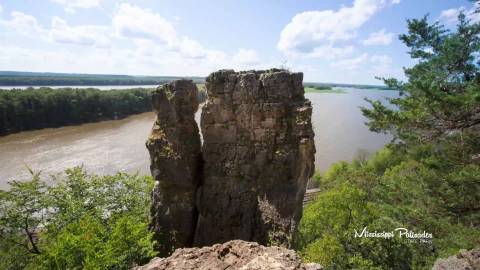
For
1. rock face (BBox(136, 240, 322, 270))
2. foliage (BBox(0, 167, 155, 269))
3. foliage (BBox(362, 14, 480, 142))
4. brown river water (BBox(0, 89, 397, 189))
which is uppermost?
foliage (BBox(362, 14, 480, 142))

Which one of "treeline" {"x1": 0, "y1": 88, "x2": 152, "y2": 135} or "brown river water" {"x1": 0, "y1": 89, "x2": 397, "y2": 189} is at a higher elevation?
"treeline" {"x1": 0, "y1": 88, "x2": 152, "y2": 135}

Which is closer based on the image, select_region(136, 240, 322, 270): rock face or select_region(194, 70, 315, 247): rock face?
select_region(136, 240, 322, 270): rock face

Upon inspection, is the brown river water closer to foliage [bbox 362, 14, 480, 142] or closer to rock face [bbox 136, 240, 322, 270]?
foliage [bbox 362, 14, 480, 142]

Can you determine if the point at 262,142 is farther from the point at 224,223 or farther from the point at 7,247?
the point at 7,247

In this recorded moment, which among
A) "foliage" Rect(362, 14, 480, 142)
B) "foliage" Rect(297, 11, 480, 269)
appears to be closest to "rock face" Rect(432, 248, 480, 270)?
"foliage" Rect(297, 11, 480, 269)

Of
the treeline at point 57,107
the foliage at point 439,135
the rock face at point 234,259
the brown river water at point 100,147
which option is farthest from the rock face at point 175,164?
the treeline at point 57,107

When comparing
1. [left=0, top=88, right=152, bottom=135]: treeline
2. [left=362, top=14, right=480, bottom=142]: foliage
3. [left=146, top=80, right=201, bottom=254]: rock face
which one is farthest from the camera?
[left=0, top=88, right=152, bottom=135]: treeline

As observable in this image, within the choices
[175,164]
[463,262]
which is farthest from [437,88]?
[175,164]

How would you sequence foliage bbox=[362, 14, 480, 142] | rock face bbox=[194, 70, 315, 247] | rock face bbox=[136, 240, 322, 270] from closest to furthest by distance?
rock face bbox=[136, 240, 322, 270] < foliage bbox=[362, 14, 480, 142] < rock face bbox=[194, 70, 315, 247]
